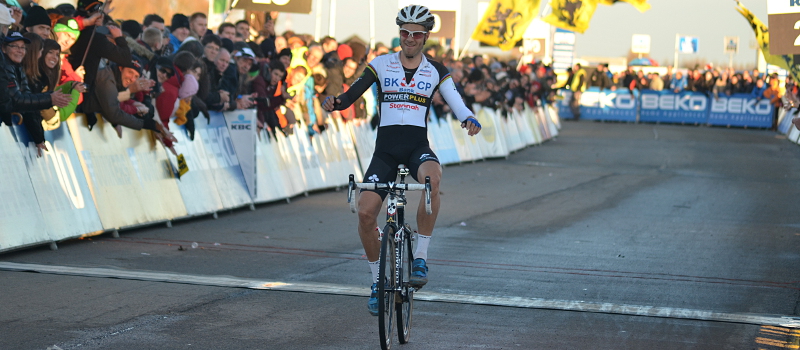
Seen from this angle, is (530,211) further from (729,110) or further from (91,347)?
(729,110)

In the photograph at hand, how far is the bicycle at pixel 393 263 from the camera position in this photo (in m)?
6.48

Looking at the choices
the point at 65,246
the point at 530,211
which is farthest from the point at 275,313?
the point at 530,211

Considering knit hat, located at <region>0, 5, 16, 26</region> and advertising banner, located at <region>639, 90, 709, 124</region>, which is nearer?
knit hat, located at <region>0, 5, 16, 26</region>

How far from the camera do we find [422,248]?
24.1ft

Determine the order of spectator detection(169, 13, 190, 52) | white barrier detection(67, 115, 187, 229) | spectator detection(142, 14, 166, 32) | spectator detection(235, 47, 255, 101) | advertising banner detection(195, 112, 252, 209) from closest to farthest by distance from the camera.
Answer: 1. white barrier detection(67, 115, 187, 229)
2. spectator detection(142, 14, 166, 32)
3. advertising banner detection(195, 112, 252, 209)
4. spectator detection(169, 13, 190, 52)
5. spectator detection(235, 47, 255, 101)

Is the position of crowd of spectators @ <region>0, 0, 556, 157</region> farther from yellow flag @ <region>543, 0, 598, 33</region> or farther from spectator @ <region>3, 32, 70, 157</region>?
yellow flag @ <region>543, 0, 598, 33</region>

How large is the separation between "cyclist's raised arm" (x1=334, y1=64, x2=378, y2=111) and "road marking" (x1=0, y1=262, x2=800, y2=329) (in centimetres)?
187

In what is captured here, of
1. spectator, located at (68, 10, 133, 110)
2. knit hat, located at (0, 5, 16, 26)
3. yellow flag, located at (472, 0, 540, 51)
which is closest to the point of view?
knit hat, located at (0, 5, 16, 26)

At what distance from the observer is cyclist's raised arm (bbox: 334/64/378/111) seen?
729 cm

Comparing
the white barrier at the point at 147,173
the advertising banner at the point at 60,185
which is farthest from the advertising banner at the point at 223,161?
the advertising banner at the point at 60,185

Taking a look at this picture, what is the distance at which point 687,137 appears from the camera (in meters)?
38.5

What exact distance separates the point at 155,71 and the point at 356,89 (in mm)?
6247

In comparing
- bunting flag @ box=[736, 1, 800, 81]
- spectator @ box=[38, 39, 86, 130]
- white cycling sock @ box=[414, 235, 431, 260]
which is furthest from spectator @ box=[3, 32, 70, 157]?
bunting flag @ box=[736, 1, 800, 81]

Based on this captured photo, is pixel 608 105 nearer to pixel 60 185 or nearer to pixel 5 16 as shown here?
pixel 60 185
